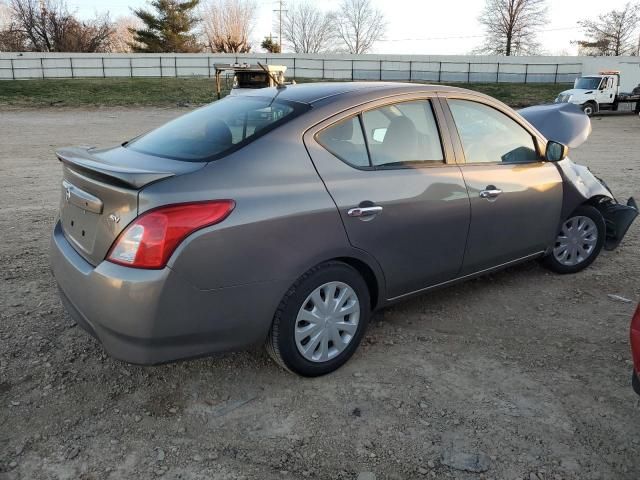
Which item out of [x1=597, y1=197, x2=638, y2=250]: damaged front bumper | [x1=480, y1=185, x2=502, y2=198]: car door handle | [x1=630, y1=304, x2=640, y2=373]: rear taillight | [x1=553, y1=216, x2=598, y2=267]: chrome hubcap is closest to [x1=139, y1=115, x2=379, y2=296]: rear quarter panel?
[x1=480, y1=185, x2=502, y2=198]: car door handle

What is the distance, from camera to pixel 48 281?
14.2 ft

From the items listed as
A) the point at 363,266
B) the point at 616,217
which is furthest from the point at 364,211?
the point at 616,217

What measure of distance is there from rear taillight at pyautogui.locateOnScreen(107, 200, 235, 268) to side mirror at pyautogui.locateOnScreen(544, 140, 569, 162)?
9.46ft

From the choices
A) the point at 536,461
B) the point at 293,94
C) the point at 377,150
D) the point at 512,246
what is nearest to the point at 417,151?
the point at 377,150

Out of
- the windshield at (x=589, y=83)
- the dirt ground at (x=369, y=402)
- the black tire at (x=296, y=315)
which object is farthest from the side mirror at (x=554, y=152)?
the windshield at (x=589, y=83)

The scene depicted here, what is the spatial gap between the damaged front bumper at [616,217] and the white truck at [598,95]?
22.6m

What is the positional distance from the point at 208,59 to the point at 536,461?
43926mm

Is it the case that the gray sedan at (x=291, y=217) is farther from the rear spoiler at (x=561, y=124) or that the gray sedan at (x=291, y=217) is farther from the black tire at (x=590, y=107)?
the black tire at (x=590, y=107)

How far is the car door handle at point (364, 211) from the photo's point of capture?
293 centimetres

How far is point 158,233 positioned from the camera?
7.87ft

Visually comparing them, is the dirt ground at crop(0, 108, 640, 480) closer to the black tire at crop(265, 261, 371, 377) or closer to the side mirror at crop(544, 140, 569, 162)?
the black tire at crop(265, 261, 371, 377)

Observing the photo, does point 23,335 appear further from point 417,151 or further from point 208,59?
point 208,59

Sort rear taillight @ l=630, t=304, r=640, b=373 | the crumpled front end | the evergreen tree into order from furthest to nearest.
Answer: the evergreen tree, the crumpled front end, rear taillight @ l=630, t=304, r=640, b=373

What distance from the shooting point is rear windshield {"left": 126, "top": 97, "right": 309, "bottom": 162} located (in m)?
2.87
